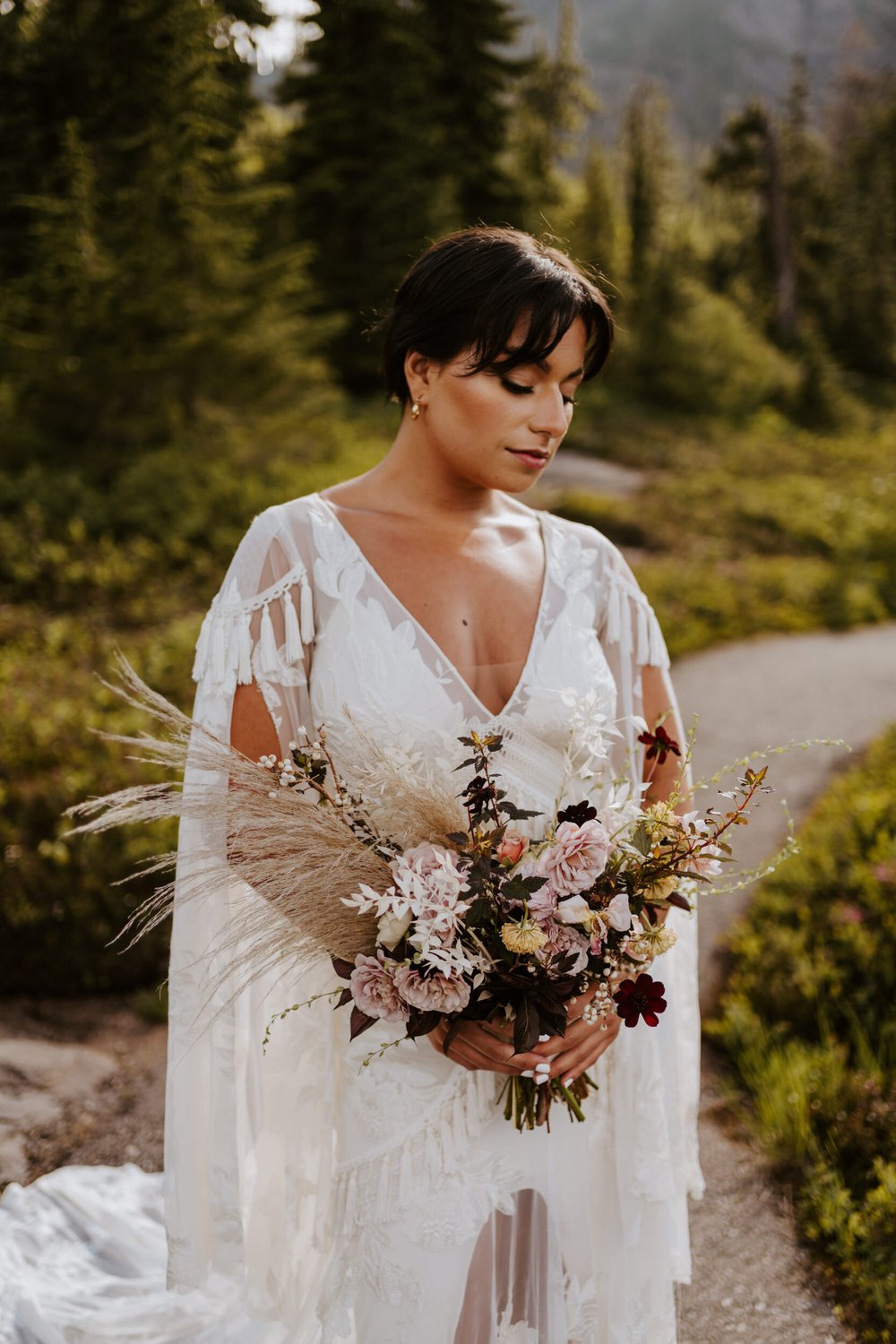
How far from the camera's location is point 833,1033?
3.74 m

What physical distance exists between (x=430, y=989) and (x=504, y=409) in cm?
104

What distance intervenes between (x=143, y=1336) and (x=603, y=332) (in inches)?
98.1

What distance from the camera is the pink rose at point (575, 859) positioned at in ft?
4.92

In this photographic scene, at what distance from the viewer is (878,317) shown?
919 inches

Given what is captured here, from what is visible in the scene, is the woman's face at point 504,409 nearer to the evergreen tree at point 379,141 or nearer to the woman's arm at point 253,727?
the woman's arm at point 253,727

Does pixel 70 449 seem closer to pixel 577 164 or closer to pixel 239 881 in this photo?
pixel 239 881

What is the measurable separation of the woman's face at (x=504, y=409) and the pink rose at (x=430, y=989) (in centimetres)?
95

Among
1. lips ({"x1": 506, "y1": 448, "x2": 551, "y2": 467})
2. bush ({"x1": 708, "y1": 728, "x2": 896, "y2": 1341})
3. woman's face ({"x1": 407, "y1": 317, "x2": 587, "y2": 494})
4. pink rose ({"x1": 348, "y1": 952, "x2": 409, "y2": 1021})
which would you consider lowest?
bush ({"x1": 708, "y1": 728, "x2": 896, "y2": 1341})

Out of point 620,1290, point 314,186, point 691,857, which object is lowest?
point 620,1290

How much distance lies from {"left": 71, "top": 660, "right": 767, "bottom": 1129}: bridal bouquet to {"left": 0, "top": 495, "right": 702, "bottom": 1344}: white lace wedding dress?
0.39 feet

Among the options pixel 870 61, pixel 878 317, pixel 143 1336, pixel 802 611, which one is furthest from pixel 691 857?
pixel 870 61

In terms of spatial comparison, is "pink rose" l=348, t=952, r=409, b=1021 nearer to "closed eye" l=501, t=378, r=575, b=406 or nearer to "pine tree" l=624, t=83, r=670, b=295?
"closed eye" l=501, t=378, r=575, b=406

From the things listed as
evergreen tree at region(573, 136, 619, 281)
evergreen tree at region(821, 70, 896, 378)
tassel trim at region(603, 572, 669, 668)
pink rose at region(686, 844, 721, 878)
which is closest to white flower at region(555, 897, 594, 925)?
pink rose at region(686, 844, 721, 878)

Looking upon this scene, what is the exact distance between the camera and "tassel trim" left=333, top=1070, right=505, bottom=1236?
72.4 inches
